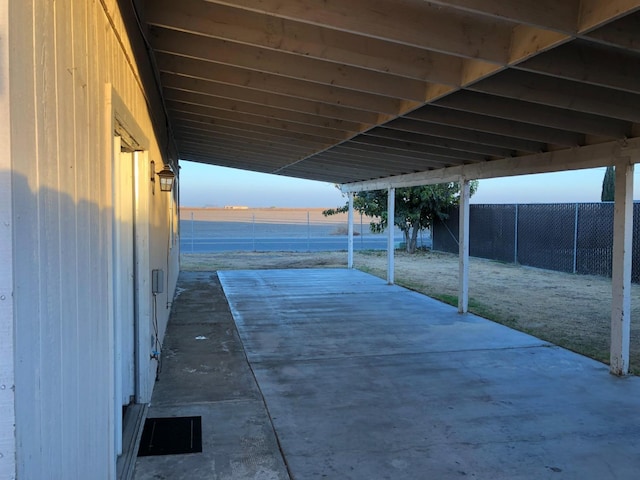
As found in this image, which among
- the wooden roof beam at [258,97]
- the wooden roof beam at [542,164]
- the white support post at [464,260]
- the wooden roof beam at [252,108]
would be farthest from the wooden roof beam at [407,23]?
the white support post at [464,260]

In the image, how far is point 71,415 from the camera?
6.22ft

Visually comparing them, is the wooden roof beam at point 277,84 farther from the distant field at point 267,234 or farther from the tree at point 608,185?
the distant field at point 267,234

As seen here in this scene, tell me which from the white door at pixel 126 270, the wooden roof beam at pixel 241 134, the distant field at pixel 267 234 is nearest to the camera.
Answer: the white door at pixel 126 270

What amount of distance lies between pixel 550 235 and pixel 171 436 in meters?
15.5

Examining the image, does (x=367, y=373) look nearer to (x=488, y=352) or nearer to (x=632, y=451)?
(x=488, y=352)

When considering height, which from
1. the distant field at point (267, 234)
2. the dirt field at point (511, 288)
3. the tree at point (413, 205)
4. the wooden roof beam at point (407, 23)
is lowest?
the dirt field at point (511, 288)

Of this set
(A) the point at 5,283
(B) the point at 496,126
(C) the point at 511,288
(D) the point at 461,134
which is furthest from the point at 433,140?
(C) the point at 511,288

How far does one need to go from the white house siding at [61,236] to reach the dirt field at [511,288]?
5.77 meters

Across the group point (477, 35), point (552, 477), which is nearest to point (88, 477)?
point (552, 477)

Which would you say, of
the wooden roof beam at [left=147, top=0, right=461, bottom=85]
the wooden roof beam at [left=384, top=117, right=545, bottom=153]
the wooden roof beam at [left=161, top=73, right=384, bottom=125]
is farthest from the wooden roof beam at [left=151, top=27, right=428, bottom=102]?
the wooden roof beam at [left=384, top=117, right=545, bottom=153]

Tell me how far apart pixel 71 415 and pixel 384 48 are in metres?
3.38

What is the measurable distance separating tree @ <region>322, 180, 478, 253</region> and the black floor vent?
1753 centimetres

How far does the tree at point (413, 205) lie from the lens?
21.3m

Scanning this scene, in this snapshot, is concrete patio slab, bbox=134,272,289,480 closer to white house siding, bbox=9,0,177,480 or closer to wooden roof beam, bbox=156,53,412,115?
white house siding, bbox=9,0,177,480
